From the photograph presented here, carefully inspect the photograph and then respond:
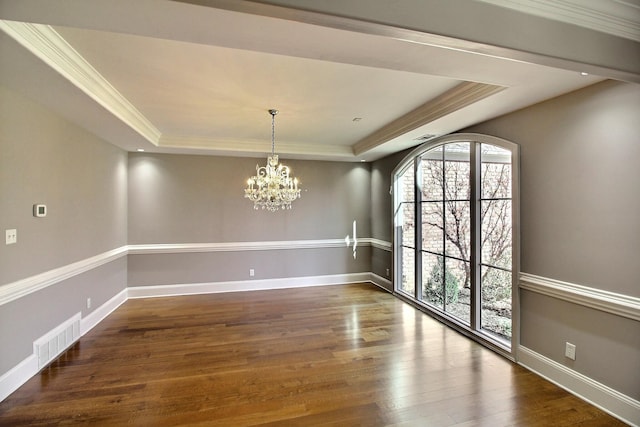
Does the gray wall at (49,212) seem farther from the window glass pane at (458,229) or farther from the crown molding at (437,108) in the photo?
the window glass pane at (458,229)

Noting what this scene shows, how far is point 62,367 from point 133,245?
2.60 metres

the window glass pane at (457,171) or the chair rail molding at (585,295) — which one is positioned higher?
the window glass pane at (457,171)

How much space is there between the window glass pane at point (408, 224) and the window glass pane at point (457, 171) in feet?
2.91

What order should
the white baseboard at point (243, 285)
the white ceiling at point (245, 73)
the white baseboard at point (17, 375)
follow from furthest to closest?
the white baseboard at point (243, 285)
the white baseboard at point (17, 375)
the white ceiling at point (245, 73)

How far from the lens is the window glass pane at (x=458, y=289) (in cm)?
378

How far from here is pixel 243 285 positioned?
223 inches

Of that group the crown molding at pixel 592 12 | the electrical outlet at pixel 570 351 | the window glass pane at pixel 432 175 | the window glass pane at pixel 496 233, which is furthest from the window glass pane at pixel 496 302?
the crown molding at pixel 592 12

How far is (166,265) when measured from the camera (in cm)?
531

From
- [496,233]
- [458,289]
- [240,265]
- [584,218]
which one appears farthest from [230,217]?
[584,218]

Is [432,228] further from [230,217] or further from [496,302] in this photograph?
[230,217]

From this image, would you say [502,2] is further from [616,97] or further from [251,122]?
[251,122]

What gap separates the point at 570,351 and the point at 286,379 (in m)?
2.53

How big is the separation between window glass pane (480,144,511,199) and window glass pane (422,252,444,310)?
4.30ft

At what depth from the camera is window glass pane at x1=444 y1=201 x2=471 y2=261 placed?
3.80 meters
